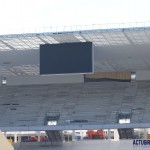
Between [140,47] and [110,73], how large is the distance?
415 inches

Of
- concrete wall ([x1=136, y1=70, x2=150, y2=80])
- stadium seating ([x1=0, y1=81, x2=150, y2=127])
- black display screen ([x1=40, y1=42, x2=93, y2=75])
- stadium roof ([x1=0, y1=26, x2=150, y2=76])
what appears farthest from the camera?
concrete wall ([x1=136, y1=70, x2=150, y2=80])

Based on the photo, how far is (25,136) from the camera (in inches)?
1679

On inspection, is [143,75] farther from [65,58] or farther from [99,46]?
[65,58]

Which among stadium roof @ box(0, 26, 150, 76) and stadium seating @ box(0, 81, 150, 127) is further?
stadium seating @ box(0, 81, 150, 127)

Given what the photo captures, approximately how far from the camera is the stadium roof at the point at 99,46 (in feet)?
103

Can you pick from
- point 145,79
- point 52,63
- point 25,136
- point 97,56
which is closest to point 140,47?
point 97,56

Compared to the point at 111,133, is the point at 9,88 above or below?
above

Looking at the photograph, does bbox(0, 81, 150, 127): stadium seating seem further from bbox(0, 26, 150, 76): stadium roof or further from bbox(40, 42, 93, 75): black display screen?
bbox(40, 42, 93, 75): black display screen

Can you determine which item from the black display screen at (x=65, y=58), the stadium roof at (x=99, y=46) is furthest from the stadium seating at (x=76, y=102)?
the black display screen at (x=65, y=58)

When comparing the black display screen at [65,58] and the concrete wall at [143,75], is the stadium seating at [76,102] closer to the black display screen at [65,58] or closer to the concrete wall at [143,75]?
the concrete wall at [143,75]

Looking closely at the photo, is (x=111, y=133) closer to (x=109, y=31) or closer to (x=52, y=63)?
(x=52, y=63)

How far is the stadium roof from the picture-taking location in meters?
31.3

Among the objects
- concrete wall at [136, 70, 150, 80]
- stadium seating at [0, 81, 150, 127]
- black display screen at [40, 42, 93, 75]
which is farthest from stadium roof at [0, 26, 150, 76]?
stadium seating at [0, 81, 150, 127]

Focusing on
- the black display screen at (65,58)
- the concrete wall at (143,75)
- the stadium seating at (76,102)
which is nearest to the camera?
the black display screen at (65,58)
